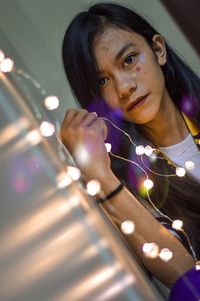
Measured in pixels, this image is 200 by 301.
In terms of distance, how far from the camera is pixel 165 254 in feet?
2.38

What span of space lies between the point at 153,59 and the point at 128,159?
7.6 inches

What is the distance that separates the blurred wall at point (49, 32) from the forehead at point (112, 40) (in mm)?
59

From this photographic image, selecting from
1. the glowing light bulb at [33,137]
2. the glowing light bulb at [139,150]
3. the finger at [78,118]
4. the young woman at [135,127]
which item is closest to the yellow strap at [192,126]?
the young woman at [135,127]

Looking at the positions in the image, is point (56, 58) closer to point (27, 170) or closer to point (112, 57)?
point (112, 57)

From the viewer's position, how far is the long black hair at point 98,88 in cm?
75

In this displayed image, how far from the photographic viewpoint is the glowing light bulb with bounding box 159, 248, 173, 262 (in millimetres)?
724

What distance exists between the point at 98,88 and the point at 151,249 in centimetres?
29

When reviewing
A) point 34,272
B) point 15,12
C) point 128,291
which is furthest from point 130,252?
point 15,12

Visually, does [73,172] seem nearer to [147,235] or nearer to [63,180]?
[63,180]

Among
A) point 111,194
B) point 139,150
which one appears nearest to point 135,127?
point 139,150

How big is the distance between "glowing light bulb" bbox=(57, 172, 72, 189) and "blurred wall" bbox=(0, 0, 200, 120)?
125 mm

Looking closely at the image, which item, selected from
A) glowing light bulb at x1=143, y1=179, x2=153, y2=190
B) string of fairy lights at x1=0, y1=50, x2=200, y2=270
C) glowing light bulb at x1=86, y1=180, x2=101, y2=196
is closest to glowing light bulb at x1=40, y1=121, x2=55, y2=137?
string of fairy lights at x1=0, y1=50, x2=200, y2=270

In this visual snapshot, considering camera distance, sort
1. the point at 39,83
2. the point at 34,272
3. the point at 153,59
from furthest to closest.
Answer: the point at 153,59 → the point at 39,83 → the point at 34,272

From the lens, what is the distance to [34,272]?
1.86 feet
